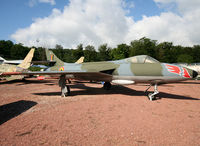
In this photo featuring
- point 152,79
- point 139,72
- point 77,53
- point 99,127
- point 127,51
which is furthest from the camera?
point 77,53

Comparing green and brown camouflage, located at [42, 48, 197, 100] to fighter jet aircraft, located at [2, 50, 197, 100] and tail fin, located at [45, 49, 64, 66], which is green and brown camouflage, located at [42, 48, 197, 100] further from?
tail fin, located at [45, 49, 64, 66]

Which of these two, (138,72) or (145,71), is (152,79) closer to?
(145,71)

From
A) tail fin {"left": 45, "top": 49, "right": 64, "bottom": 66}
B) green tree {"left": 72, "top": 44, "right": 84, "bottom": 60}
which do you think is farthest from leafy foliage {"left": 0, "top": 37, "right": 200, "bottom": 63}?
tail fin {"left": 45, "top": 49, "right": 64, "bottom": 66}

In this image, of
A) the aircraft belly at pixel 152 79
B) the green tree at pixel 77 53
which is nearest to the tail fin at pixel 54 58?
the aircraft belly at pixel 152 79

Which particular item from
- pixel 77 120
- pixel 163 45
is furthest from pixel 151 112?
pixel 163 45

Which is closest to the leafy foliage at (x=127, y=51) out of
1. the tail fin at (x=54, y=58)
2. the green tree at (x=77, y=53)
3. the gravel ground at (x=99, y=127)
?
the green tree at (x=77, y=53)

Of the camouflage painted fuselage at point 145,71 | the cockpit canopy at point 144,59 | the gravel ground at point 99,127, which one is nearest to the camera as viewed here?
the gravel ground at point 99,127

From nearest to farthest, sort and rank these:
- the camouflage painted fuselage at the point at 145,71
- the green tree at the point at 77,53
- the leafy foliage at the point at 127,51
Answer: the camouflage painted fuselage at the point at 145,71 → the leafy foliage at the point at 127,51 → the green tree at the point at 77,53

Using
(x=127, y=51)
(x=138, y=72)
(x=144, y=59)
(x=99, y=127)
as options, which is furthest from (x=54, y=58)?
(x=127, y=51)

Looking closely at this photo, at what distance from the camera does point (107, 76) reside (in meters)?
6.94

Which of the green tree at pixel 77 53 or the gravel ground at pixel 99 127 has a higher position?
the green tree at pixel 77 53

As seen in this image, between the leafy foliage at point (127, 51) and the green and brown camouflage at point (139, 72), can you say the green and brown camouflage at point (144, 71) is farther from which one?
the leafy foliage at point (127, 51)

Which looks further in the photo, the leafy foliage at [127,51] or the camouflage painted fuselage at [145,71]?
the leafy foliage at [127,51]

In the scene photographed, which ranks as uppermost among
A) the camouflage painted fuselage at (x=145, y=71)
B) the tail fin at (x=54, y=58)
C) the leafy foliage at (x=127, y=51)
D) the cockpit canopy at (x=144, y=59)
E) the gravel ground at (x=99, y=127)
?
the leafy foliage at (x=127, y=51)
